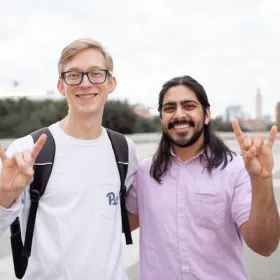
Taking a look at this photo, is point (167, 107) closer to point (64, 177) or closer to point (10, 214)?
point (64, 177)

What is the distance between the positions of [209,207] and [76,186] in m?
0.75

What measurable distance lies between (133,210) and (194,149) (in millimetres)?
565

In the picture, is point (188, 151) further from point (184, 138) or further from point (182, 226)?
point (182, 226)

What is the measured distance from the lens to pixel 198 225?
2.01 m

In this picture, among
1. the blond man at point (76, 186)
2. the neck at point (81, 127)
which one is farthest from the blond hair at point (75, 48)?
the neck at point (81, 127)

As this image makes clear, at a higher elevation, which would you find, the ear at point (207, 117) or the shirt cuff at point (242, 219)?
the ear at point (207, 117)

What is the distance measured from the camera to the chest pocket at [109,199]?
195 centimetres

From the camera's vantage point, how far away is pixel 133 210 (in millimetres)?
2338

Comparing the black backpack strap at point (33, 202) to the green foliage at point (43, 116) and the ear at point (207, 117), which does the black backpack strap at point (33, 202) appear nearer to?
the ear at point (207, 117)

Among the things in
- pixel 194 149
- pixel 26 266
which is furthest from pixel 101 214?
pixel 194 149

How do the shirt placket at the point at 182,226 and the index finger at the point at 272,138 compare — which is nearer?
the index finger at the point at 272,138

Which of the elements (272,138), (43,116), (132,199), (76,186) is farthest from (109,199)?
(43,116)

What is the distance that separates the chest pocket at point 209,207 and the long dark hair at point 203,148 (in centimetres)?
13

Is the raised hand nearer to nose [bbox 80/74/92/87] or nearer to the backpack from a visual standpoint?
the backpack
